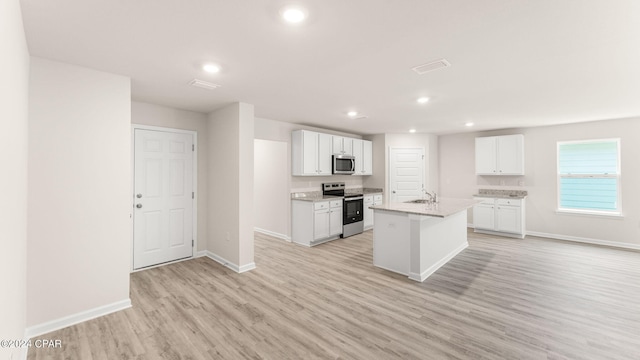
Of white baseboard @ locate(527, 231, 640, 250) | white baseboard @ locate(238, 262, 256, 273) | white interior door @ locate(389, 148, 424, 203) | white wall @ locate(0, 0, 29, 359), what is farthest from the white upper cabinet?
white baseboard @ locate(527, 231, 640, 250)

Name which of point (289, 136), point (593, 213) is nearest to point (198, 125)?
point (289, 136)

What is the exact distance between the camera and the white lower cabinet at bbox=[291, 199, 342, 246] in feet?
17.3

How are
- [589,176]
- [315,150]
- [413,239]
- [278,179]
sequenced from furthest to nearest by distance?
1. [278,179]
2. [315,150]
3. [589,176]
4. [413,239]

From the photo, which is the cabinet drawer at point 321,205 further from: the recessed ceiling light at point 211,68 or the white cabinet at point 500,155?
the white cabinet at point 500,155

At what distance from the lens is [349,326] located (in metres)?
2.54

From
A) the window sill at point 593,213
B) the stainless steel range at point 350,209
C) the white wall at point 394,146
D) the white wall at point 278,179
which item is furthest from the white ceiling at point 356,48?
the white wall at point 394,146

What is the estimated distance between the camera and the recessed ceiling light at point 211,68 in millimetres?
2627

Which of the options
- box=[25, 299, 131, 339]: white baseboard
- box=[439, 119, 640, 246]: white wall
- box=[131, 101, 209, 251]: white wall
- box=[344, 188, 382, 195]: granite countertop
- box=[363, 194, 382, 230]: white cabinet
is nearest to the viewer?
box=[25, 299, 131, 339]: white baseboard

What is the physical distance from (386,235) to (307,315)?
1.78m

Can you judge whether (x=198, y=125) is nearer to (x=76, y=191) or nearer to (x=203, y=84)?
(x=203, y=84)

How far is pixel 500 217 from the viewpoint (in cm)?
603

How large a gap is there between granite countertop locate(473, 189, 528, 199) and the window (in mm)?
695

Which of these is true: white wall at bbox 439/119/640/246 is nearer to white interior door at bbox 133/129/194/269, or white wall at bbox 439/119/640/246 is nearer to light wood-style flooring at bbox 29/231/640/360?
light wood-style flooring at bbox 29/231/640/360

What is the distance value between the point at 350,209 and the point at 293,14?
476 cm
